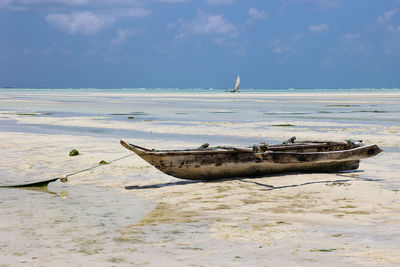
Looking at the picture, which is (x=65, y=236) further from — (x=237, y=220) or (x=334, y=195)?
(x=334, y=195)

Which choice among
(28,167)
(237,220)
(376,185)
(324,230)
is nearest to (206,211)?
(237,220)

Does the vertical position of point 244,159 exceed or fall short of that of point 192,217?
it exceeds it

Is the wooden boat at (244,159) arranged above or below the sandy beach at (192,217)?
above

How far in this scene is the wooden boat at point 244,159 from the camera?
436 inches

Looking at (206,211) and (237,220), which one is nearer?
(237,220)

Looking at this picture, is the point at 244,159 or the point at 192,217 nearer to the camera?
the point at 192,217

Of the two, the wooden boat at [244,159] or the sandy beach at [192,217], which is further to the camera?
the wooden boat at [244,159]

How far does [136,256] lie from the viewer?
654 centimetres

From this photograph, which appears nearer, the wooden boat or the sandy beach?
the sandy beach

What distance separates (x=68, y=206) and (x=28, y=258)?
302 centimetres

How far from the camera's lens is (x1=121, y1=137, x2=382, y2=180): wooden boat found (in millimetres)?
11078

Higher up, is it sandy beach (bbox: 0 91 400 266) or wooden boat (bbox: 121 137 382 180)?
wooden boat (bbox: 121 137 382 180)

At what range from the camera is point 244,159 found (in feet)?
38.7

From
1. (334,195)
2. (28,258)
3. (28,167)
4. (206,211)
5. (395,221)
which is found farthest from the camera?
(28,167)
